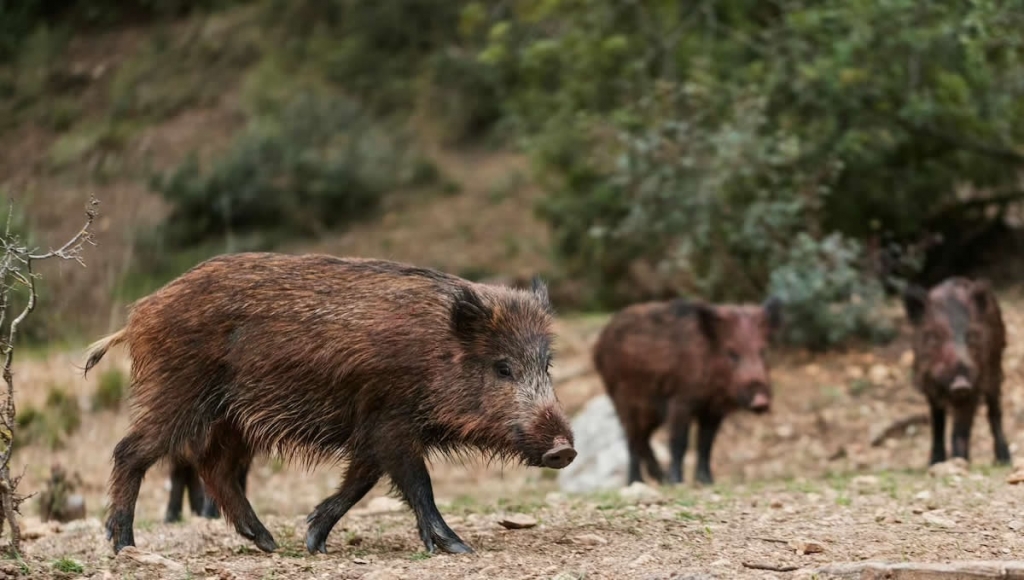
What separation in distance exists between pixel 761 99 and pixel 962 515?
25.3 feet

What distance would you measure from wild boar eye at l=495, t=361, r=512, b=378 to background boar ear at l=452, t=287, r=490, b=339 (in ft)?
0.61

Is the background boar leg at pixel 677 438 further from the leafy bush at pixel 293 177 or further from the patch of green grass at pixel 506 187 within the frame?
the patch of green grass at pixel 506 187

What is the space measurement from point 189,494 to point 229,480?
2263mm

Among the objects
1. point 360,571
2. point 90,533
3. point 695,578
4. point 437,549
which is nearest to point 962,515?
point 695,578

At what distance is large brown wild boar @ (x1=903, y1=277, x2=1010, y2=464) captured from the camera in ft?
30.7

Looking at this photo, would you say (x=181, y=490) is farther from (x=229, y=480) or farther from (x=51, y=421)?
(x=51, y=421)

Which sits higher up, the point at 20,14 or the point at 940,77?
the point at 20,14

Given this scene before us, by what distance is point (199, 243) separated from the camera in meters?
21.0

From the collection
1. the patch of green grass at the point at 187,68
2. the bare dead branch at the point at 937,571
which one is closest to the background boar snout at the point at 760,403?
the bare dead branch at the point at 937,571

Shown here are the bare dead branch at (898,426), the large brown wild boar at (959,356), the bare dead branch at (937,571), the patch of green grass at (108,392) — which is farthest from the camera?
the patch of green grass at (108,392)

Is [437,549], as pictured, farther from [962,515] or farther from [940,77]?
[940,77]

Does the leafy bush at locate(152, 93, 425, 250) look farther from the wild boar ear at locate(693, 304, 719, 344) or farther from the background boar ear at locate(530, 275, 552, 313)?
the background boar ear at locate(530, 275, 552, 313)

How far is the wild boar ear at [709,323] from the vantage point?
10359 millimetres

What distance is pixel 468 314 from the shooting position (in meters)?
6.01
